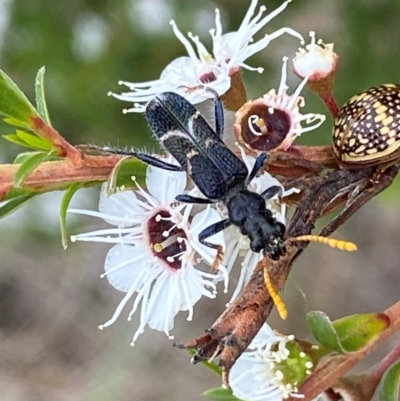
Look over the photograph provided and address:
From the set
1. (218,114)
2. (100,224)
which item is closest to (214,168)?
(218,114)

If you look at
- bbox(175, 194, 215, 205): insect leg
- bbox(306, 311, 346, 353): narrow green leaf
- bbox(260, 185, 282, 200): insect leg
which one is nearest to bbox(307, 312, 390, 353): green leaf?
bbox(306, 311, 346, 353): narrow green leaf

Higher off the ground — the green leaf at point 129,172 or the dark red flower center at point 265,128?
the green leaf at point 129,172

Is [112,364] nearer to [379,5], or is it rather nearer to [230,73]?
[379,5]

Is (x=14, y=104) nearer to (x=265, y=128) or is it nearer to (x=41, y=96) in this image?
(x=41, y=96)

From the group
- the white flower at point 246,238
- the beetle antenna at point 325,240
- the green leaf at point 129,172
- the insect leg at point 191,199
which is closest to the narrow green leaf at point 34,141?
the green leaf at point 129,172

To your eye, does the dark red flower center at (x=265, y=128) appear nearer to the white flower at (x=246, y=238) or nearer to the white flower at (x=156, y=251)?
the white flower at (x=246, y=238)

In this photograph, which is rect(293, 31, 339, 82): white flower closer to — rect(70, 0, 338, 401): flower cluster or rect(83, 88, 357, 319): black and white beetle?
rect(70, 0, 338, 401): flower cluster
